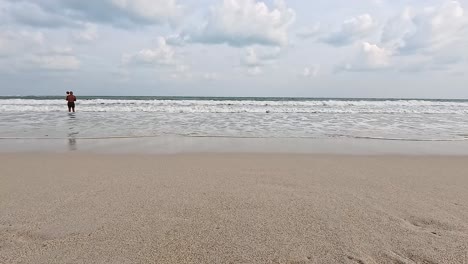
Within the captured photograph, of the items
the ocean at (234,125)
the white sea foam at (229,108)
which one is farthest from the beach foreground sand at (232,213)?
the white sea foam at (229,108)

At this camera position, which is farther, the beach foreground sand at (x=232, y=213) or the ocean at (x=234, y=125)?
the ocean at (x=234, y=125)

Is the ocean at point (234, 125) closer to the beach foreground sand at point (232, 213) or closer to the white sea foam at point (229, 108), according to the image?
the white sea foam at point (229, 108)

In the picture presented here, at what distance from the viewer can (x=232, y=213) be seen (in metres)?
3.23

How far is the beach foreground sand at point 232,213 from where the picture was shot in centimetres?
246

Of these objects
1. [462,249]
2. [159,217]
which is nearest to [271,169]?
[159,217]

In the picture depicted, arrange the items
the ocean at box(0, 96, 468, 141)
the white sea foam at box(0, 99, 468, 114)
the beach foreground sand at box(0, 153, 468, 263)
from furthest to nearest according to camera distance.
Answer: the white sea foam at box(0, 99, 468, 114) < the ocean at box(0, 96, 468, 141) < the beach foreground sand at box(0, 153, 468, 263)

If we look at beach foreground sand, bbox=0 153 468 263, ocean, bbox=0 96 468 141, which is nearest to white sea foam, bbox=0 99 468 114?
ocean, bbox=0 96 468 141

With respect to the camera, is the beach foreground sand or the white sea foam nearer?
the beach foreground sand

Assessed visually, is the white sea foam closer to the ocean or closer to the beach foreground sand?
the ocean

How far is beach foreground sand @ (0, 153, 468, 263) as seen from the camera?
96.8 inches

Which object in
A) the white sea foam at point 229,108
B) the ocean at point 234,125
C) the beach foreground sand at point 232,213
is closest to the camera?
the beach foreground sand at point 232,213

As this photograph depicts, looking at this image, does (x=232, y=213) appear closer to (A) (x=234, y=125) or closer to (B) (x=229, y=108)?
(A) (x=234, y=125)

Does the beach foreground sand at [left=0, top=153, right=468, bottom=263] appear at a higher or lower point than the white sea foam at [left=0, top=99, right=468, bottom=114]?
lower

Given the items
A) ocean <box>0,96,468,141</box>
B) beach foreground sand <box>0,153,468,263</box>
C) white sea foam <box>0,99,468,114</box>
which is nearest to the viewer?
beach foreground sand <box>0,153,468,263</box>
